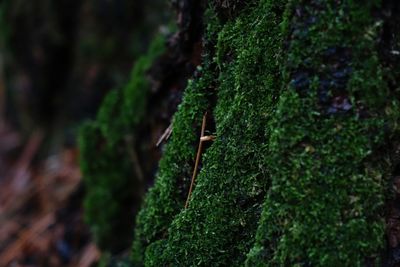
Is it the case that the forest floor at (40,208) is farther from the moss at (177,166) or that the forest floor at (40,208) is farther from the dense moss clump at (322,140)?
the dense moss clump at (322,140)

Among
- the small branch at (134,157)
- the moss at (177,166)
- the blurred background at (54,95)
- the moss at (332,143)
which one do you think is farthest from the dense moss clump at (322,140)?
the blurred background at (54,95)

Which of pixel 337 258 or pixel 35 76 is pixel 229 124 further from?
pixel 35 76

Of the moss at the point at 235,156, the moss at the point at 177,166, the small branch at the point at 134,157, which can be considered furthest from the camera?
the small branch at the point at 134,157

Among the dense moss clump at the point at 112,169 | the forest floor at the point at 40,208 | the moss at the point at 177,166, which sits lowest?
the forest floor at the point at 40,208

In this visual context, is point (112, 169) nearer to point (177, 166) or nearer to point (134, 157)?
point (134, 157)

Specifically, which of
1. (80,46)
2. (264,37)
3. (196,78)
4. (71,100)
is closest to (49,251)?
(71,100)

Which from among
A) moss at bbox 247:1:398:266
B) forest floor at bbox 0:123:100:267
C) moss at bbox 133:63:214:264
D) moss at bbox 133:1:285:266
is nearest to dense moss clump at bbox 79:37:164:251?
forest floor at bbox 0:123:100:267
